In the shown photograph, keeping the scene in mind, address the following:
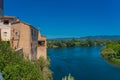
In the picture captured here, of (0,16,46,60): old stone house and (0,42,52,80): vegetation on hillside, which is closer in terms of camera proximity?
(0,42,52,80): vegetation on hillside

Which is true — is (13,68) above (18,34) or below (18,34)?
below

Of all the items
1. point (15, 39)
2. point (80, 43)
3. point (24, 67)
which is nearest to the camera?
point (24, 67)

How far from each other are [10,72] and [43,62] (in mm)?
12433

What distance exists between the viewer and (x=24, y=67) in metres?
17.2

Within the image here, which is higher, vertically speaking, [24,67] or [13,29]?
[13,29]

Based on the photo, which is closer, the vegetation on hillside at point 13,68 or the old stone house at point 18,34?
the vegetation on hillside at point 13,68

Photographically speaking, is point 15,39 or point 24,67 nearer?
point 24,67

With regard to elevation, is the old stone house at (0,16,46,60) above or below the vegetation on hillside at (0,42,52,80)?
above

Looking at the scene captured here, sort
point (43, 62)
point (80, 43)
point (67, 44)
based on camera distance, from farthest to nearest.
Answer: point (80, 43)
point (67, 44)
point (43, 62)

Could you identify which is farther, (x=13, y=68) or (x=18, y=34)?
(x=18, y=34)

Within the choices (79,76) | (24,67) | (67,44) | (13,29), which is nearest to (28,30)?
(13,29)

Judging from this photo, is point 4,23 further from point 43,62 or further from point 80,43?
point 80,43

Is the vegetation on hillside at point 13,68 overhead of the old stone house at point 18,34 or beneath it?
beneath

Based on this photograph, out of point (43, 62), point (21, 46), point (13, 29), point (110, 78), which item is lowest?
point (110, 78)
